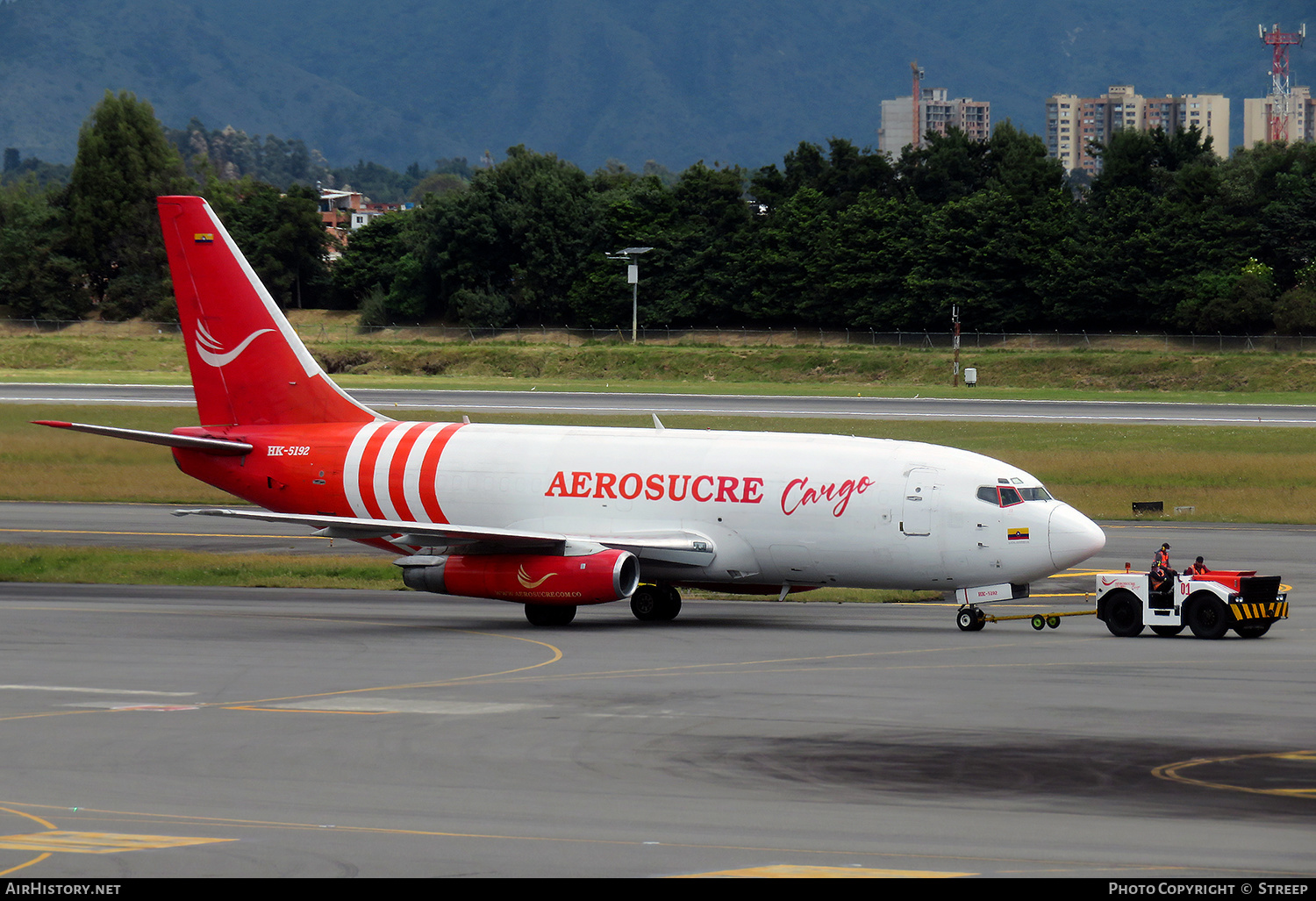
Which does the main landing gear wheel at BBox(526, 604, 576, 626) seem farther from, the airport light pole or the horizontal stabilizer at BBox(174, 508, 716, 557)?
the airport light pole

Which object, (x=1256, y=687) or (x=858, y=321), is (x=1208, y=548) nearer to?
(x=1256, y=687)

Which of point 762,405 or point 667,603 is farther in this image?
point 762,405

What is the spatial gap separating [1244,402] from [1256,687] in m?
77.7

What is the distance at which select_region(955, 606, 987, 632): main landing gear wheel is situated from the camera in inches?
1302

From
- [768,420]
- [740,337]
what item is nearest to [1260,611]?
[768,420]

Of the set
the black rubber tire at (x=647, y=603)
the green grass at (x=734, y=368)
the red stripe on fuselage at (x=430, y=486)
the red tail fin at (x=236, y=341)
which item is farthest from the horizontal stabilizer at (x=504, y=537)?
the green grass at (x=734, y=368)

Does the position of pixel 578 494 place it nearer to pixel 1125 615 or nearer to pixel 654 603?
pixel 654 603

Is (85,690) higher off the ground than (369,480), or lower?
lower

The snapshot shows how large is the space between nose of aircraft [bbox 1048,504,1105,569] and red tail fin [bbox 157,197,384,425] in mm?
17918

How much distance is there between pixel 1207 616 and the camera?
104 feet

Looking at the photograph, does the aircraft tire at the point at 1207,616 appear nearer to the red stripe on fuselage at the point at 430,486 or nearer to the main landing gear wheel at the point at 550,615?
the main landing gear wheel at the point at 550,615

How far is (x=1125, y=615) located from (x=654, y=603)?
10.8 meters

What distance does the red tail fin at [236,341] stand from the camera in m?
40.0

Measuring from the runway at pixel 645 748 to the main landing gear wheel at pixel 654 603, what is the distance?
4.14ft
